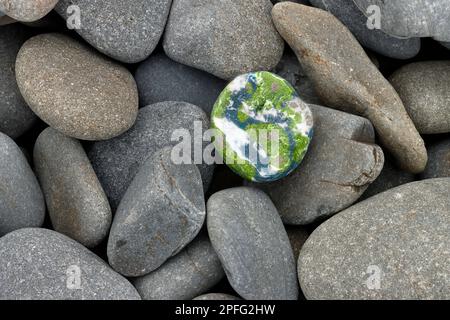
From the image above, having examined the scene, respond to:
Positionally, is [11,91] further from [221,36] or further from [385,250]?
[385,250]

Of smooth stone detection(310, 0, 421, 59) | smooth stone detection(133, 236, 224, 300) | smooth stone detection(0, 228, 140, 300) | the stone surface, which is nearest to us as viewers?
smooth stone detection(0, 228, 140, 300)

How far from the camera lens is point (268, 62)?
1.94 m

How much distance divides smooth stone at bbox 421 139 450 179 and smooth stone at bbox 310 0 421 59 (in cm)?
31

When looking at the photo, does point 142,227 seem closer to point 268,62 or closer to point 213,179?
point 213,179

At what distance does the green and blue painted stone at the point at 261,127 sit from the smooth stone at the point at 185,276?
26 cm

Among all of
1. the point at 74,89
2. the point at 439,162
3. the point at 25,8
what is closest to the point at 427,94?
the point at 439,162

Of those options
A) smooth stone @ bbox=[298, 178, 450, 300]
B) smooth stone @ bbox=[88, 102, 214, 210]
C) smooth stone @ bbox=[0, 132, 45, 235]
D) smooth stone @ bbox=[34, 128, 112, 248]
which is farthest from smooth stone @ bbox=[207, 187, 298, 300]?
smooth stone @ bbox=[0, 132, 45, 235]

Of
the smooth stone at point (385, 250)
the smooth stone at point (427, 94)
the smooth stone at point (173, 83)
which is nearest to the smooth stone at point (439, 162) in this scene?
the smooth stone at point (427, 94)

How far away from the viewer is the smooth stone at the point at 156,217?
5.42 ft

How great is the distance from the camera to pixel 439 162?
1.98 m

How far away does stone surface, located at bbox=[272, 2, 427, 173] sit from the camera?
72.6 inches

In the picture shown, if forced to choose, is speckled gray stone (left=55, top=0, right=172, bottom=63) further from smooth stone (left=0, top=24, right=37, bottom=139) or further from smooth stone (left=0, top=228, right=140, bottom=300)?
smooth stone (left=0, top=228, right=140, bottom=300)

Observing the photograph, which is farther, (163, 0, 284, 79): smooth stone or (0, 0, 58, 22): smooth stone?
(163, 0, 284, 79): smooth stone

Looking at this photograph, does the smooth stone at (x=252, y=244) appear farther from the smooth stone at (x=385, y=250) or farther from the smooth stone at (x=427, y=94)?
the smooth stone at (x=427, y=94)
